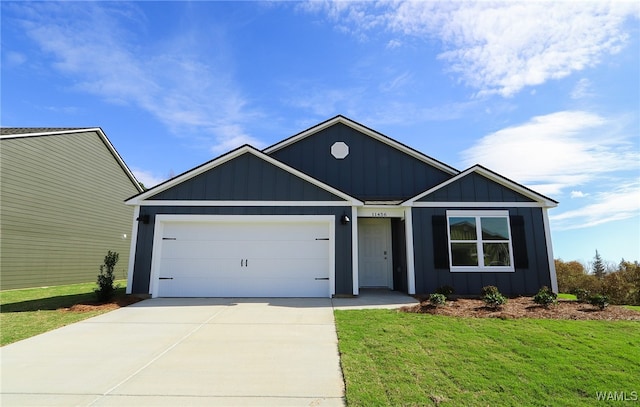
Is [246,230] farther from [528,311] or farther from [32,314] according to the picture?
[528,311]

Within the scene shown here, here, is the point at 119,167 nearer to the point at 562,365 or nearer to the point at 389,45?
the point at 389,45

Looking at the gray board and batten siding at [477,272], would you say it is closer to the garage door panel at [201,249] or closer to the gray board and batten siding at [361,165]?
the gray board and batten siding at [361,165]

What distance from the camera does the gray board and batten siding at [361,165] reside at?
12.1 metres

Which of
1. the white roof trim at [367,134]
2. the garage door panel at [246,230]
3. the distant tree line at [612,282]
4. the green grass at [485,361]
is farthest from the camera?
the white roof trim at [367,134]

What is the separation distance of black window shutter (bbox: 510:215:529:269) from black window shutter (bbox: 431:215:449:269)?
2088mm

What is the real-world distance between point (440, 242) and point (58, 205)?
15.2 metres

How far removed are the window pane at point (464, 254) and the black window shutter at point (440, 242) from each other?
25 cm

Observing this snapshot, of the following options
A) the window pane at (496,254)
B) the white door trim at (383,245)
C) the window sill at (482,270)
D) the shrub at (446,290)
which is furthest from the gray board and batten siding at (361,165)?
the shrub at (446,290)

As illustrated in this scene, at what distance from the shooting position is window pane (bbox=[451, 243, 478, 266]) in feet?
31.2

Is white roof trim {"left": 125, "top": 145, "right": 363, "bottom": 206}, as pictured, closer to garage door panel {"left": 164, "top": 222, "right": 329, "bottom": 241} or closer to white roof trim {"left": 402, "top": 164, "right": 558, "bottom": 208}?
garage door panel {"left": 164, "top": 222, "right": 329, "bottom": 241}

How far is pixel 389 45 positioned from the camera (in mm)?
9250

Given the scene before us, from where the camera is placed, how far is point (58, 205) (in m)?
13.2

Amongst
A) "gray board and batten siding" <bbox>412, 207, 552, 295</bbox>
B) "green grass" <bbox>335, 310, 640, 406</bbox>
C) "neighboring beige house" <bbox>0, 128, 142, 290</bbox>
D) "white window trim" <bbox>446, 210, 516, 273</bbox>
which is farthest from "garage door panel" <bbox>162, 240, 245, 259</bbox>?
"neighboring beige house" <bbox>0, 128, 142, 290</bbox>

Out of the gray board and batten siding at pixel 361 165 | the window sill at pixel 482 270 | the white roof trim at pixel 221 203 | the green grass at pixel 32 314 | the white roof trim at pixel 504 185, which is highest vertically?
the gray board and batten siding at pixel 361 165
